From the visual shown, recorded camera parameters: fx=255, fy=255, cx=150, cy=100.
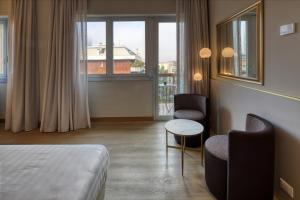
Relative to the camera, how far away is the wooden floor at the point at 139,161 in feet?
8.22

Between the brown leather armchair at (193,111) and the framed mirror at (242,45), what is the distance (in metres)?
0.58

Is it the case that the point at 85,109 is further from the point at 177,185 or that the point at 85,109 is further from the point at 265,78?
the point at 265,78

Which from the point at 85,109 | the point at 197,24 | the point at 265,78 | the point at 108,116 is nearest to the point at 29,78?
the point at 85,109

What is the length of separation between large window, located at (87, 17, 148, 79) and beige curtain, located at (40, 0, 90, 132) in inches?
17.6

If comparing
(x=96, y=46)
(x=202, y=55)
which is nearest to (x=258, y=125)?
(x=202, y=55)

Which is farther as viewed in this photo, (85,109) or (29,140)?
(85,109)

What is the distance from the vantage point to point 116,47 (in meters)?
5.37

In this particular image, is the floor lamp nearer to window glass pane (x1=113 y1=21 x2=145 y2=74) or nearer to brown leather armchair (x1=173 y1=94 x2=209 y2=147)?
brown leather armchair (x1=173 y1=94 x2=209 y2=147)

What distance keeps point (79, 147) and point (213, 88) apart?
3.15m

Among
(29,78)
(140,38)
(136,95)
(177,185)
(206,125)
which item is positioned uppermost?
(140,38)

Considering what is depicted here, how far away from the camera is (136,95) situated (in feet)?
17.8

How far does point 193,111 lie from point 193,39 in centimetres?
150

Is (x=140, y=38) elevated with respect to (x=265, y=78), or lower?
elevated

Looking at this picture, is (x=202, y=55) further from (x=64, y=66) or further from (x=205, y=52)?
(x=64, y=66)
